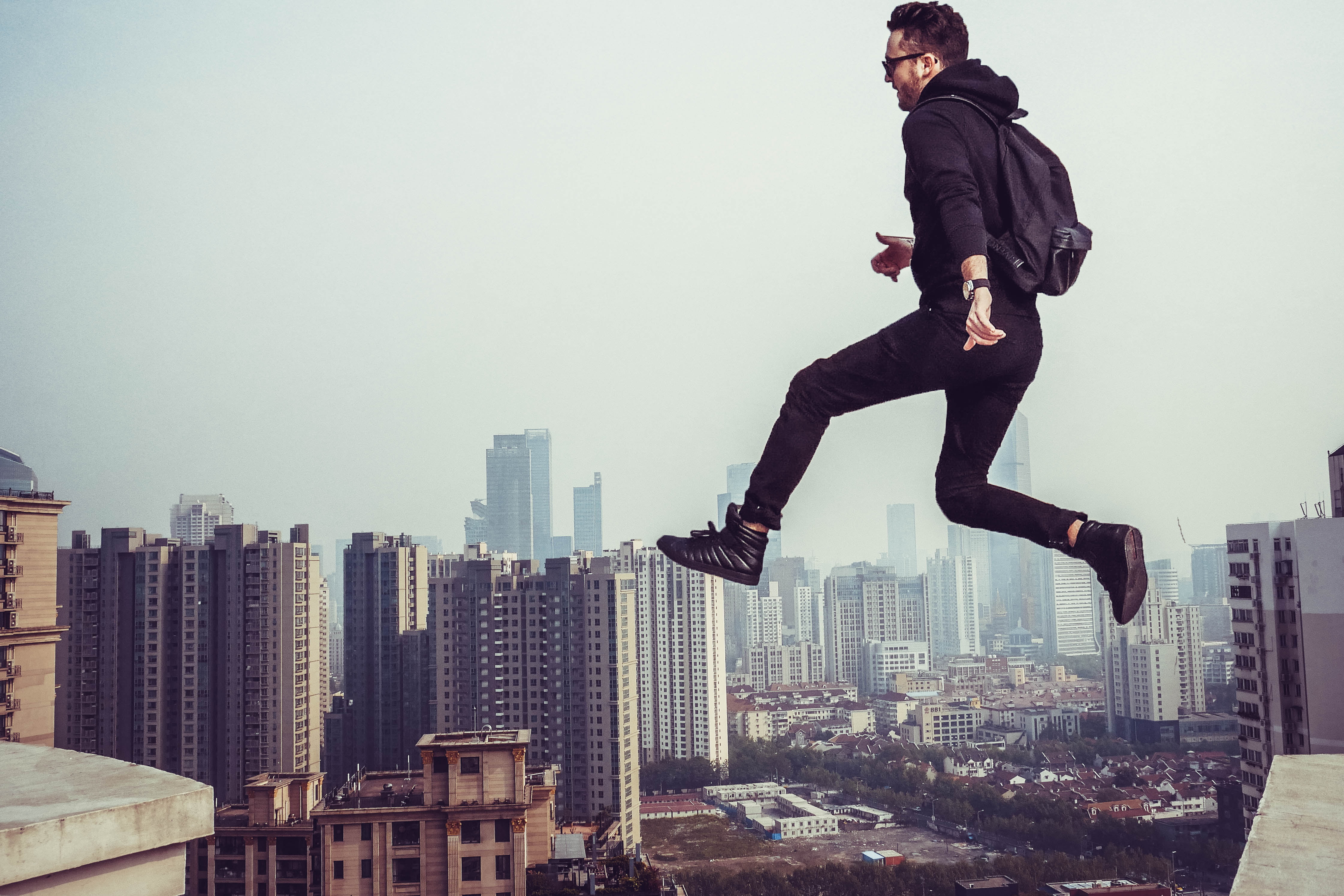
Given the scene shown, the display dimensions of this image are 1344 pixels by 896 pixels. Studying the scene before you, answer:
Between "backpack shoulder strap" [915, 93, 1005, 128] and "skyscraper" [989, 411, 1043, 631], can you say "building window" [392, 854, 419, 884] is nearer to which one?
"backpack shoulder strap" [915, 93, 1005, 128]

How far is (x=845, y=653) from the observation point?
4684cm

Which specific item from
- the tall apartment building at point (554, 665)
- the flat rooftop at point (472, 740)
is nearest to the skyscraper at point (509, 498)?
the tall apartment building at point (554, 665)

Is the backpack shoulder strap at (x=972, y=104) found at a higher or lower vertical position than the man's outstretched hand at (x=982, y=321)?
higher

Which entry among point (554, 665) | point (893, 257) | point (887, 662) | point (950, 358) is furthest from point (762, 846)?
point (950, 358)

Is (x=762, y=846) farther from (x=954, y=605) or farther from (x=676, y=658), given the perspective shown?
(x=954, y=605)

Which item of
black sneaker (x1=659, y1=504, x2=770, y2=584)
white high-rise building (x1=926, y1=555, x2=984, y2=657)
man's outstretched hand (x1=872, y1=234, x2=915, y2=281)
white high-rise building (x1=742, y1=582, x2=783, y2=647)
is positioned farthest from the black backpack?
white high-rise building (x1=926, y1=555, x2=984, y2=657)

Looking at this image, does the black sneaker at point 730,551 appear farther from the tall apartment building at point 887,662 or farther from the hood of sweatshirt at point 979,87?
the tall apartment building at point 887,662

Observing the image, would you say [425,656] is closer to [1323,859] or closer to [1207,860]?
[1207,860]

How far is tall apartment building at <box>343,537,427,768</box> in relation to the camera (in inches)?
1011

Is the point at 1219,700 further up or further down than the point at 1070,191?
further down

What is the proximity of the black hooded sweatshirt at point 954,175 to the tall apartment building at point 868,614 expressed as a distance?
44703mm

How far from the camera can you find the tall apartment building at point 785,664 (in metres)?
45.2

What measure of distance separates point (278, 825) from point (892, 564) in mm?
37977

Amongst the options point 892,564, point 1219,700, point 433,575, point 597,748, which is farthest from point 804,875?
point 892,564
